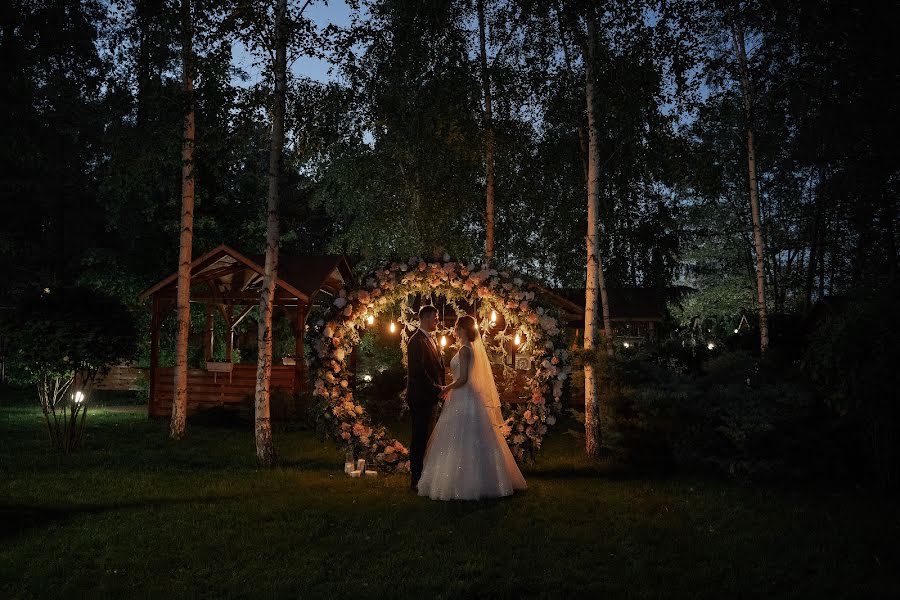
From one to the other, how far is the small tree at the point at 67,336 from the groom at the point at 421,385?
18.9ft

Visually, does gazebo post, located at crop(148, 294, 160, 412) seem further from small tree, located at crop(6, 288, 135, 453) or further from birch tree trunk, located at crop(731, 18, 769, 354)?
birch tree trunk, located at crop(731, 18, 769, 354)

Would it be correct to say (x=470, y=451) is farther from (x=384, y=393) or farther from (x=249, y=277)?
(x=249, y=277)

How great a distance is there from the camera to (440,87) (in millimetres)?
17078

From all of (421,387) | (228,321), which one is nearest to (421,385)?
(421,387)

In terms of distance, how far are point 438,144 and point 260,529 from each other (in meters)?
13.6

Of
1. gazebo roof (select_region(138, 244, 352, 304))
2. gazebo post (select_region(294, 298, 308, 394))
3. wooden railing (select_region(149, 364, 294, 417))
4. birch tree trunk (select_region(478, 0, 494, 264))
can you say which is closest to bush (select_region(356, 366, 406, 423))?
gazebo post (select_region(294, 298, 308, 394))

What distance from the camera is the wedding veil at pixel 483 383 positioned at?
9.23 metres

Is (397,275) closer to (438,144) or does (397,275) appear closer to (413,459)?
(413,459)

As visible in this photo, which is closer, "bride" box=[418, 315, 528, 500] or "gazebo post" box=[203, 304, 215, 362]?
"bride" box=[418, 315, 528, 500]

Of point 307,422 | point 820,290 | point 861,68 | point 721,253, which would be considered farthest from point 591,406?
→ point 820,290

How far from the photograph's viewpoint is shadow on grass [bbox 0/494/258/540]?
23.9 ft

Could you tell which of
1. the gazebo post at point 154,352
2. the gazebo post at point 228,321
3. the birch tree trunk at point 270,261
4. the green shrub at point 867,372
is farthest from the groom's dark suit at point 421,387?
the gazebo post at point 228,321

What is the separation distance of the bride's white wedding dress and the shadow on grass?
2.42m

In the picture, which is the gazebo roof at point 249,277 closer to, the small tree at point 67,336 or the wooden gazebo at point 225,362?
the wooden gazebo at point 225,362
